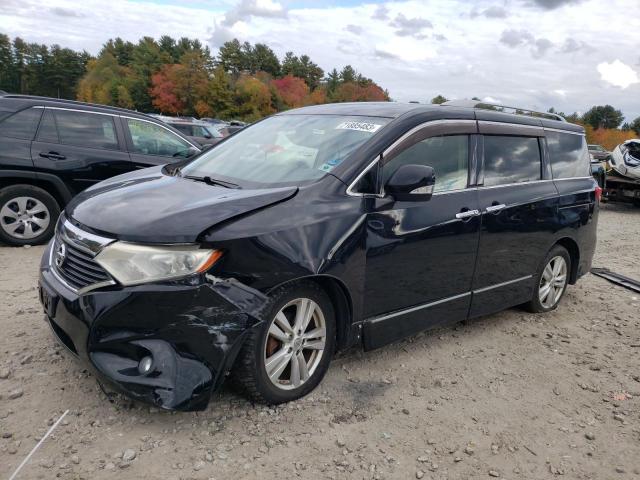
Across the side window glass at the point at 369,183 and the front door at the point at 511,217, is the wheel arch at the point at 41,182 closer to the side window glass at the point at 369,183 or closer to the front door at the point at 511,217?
the side window glass at the point at 369,183

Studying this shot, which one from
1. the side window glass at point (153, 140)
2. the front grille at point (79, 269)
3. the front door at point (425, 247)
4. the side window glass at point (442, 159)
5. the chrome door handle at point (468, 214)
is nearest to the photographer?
the front grille at point (79, 269)

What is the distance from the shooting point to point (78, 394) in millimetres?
3139

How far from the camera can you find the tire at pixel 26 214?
635cm

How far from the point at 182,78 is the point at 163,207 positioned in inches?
3256

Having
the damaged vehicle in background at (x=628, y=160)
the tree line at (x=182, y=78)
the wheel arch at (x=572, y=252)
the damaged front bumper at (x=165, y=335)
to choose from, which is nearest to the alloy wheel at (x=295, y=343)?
the damaged front bumper at (x=165, y=335)

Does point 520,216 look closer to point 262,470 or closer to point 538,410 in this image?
point 538,410

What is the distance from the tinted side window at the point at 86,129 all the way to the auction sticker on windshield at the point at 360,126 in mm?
4202

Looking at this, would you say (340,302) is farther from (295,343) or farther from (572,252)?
(572,252)

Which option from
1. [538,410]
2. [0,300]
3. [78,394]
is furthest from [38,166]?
[538,410]

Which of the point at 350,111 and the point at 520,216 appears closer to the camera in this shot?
the point at 350,111

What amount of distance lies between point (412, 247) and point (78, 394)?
2204 millimetres

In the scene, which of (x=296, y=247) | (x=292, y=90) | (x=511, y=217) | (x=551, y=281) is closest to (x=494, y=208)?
(x=511, y=217)

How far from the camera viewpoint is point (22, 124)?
6.43 m

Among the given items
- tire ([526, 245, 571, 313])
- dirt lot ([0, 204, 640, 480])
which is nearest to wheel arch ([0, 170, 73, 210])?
dirt lot ([0, 204, 640, 480])
